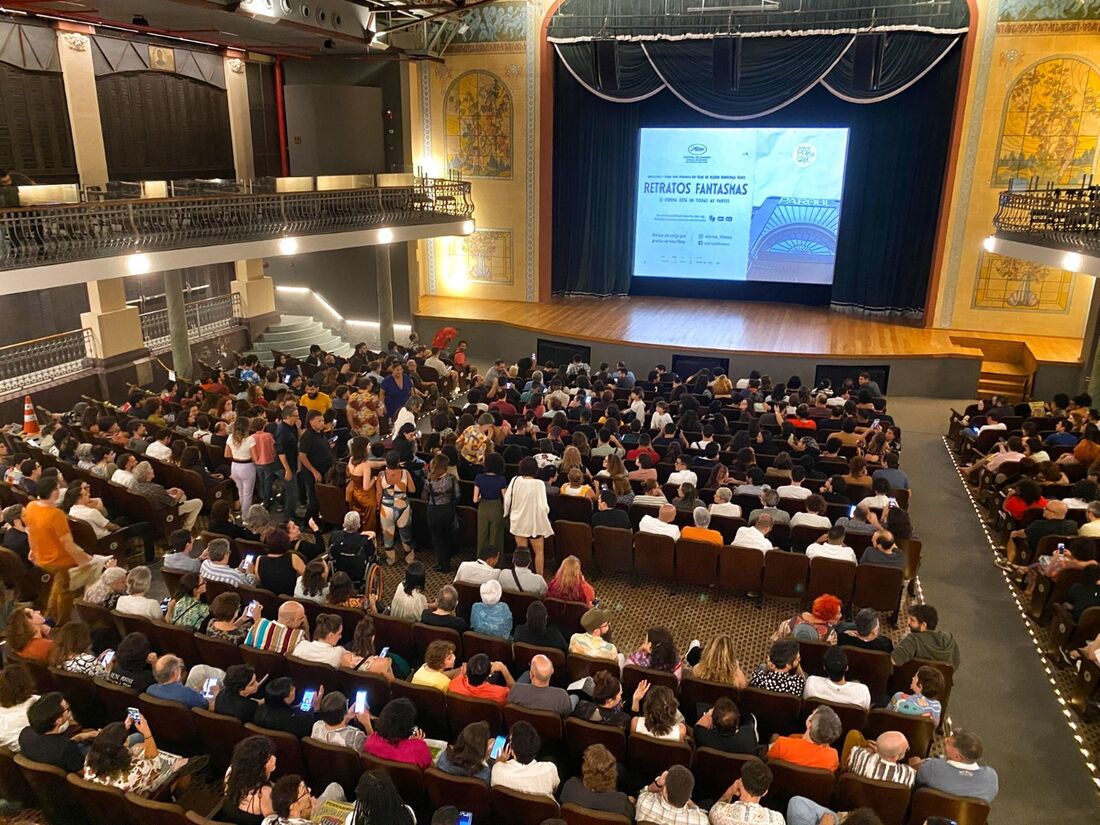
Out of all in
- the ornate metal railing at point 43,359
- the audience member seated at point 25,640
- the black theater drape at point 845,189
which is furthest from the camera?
the black theater drape at point 845,189

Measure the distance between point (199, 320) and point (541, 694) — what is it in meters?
12.8

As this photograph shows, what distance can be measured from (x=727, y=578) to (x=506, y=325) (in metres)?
9.66

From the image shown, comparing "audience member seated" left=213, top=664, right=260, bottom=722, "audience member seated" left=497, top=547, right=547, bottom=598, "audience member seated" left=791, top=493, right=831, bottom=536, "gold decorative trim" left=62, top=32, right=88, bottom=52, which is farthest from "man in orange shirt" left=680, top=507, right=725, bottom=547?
"gold decorative trim" left=62, top=32, right=88, bottom=52

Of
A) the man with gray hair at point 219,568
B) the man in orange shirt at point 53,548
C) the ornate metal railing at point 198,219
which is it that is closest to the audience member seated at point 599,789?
the man with gray hair at point 219,568

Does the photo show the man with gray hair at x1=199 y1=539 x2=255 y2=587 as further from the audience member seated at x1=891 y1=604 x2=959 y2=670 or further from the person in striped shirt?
the audience member seated at x1=891 y1=604 x2=959 y2=670

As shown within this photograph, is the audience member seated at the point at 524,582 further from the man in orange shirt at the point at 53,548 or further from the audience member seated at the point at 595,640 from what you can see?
the man in orange shirt at the point at 53,548

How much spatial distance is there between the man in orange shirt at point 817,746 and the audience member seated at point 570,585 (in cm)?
180

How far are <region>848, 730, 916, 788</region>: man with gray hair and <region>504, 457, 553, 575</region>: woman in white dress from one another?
10.6 feet

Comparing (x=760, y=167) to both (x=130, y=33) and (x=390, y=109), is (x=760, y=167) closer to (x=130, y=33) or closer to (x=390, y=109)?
(x=390, y=109)

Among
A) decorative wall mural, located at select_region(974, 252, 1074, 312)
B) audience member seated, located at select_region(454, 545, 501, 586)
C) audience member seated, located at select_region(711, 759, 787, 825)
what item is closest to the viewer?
audience member seated, located at select_region(711, 759, 787, 825)

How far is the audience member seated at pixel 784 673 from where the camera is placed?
4336mm

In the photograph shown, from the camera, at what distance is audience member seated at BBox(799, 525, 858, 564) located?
19.3ft

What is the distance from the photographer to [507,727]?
4160 millimetres

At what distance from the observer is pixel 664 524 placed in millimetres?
6402
